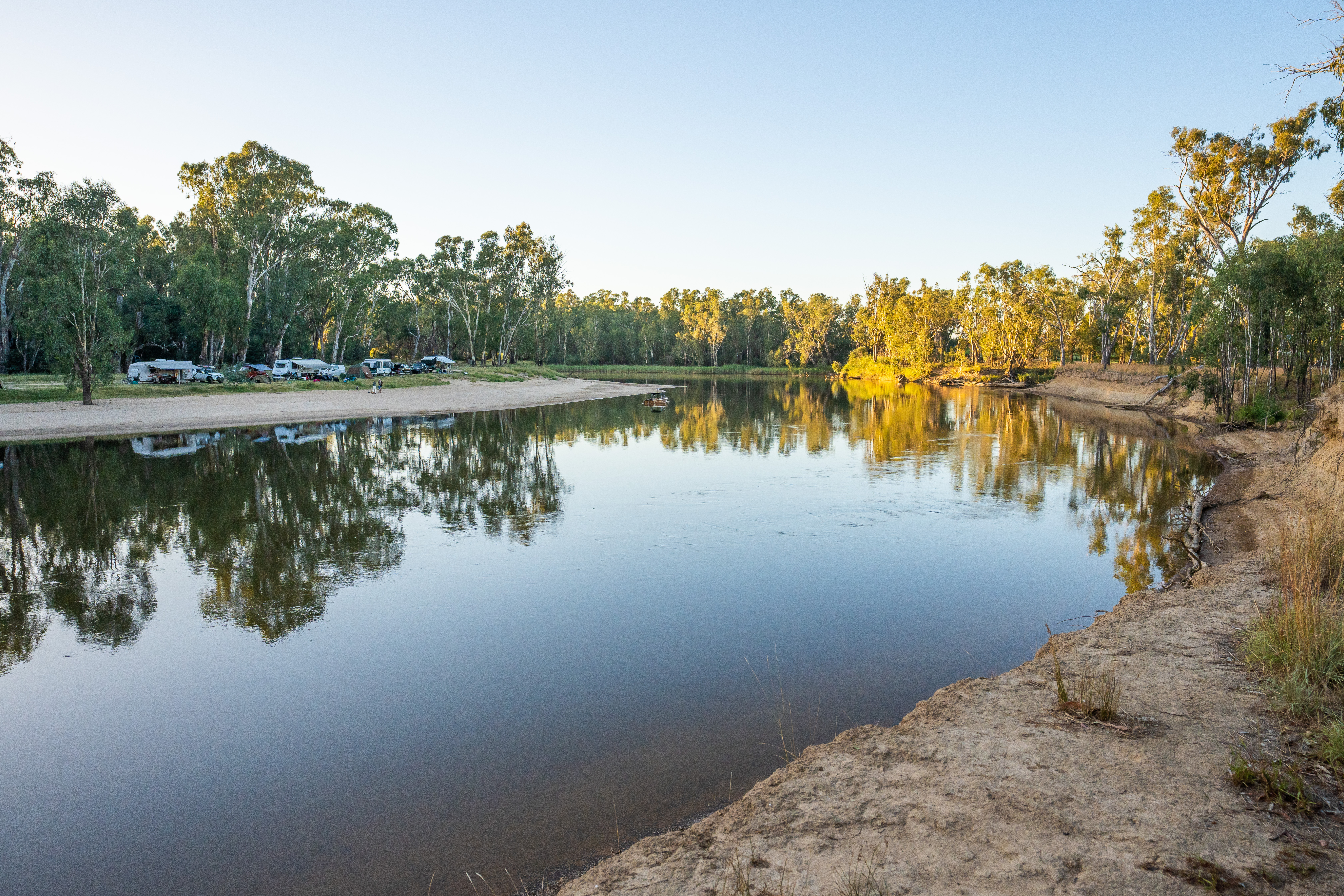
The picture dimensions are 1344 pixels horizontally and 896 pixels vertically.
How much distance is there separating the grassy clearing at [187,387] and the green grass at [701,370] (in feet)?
184

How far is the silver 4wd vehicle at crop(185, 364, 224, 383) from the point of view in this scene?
4872 centimetres

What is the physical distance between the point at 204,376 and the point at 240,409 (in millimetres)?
11907

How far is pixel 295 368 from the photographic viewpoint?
57406mm

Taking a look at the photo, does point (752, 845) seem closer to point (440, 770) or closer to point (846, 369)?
point (440, 770)

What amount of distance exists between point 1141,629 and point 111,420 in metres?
39.5

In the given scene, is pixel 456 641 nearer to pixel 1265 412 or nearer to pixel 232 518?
pixel 232 518

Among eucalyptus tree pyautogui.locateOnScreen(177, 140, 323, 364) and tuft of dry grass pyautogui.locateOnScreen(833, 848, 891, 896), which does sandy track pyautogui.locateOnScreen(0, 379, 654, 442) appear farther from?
tuft of dry grass pyautogui.locateOnScreen(833, 848, 891, 896)

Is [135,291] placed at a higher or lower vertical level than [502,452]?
higher

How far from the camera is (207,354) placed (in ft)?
188

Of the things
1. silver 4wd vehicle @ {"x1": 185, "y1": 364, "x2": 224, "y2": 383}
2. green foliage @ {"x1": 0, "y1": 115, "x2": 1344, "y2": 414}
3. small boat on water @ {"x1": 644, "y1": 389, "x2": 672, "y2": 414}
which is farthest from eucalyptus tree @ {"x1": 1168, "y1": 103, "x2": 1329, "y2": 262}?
silver 4wd vehicle @ {"x1": 185, "y1": 364, "x2": 224, "y2": 383}

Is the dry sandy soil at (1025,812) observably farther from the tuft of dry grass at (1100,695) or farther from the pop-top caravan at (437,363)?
the pop-top caravan at (437,363)

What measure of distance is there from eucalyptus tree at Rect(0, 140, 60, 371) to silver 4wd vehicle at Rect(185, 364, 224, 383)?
1092 centimetres

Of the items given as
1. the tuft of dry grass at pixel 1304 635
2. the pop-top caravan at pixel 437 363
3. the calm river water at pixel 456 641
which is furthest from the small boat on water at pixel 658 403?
the tuft of dry grass at pixel 1304 635

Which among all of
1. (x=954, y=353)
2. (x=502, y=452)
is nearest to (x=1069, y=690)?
(x=502, y=452)
